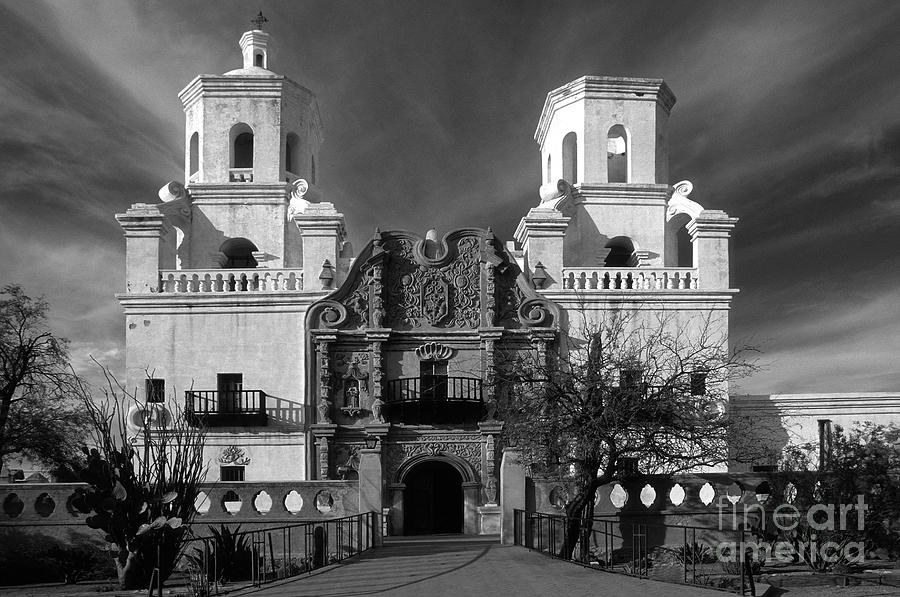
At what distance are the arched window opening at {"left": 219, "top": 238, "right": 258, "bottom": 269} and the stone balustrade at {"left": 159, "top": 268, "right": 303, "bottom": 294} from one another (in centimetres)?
348

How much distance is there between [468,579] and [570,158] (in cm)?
2178

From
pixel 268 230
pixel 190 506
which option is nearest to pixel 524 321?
pixel 268 230

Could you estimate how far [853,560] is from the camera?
20000mm

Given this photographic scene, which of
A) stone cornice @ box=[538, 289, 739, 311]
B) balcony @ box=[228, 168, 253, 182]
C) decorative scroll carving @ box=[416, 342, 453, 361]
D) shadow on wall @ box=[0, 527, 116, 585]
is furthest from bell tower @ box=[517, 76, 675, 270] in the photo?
shadow on wall @ box=[0, 527, 116, 585]

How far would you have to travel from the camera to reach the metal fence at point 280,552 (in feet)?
57.4

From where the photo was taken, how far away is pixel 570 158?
115 ft

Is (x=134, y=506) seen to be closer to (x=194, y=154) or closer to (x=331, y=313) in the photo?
(x=331, y=313)

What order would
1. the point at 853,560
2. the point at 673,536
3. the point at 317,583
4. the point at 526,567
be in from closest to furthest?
the point at 317,583 → the point at 526,567 → the point at 853,560 → the point at 673,536

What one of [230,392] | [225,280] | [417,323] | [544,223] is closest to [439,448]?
[417,323]

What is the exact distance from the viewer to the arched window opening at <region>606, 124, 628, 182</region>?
34188 millimetres

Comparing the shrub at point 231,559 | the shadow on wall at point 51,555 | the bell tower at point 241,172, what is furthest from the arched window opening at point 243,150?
the shrub at point 231,559

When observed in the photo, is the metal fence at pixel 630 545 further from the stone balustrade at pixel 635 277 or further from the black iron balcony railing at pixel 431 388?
the stone balustrade at pixel 635 277

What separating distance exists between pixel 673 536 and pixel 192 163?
22171 millimetres

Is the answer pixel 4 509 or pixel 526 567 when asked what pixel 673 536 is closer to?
pixel 526 567
